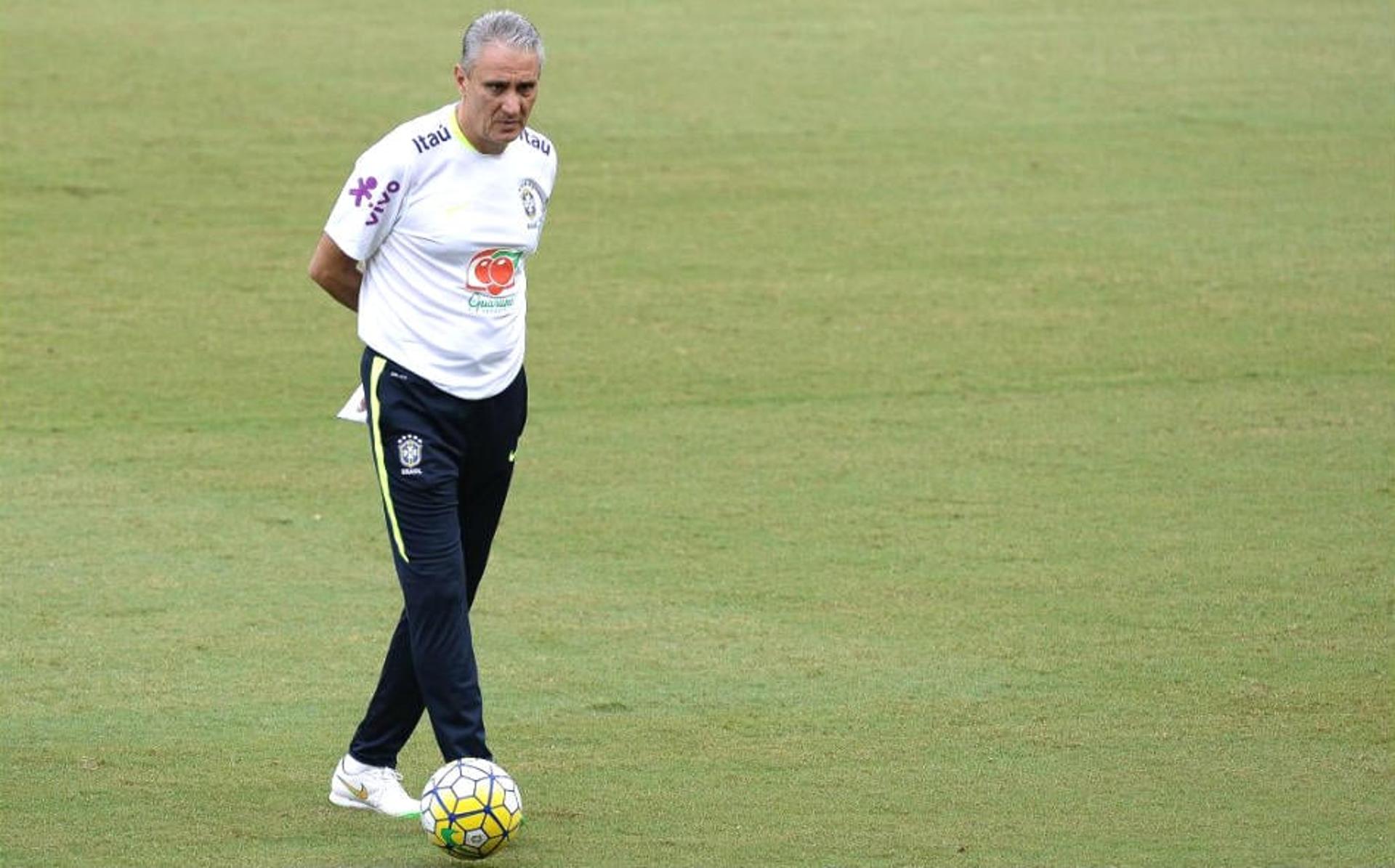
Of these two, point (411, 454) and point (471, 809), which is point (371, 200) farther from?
point (471, 809)

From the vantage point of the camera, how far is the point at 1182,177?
1747 centimetres

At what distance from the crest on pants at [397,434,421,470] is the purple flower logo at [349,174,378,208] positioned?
0.64 meters

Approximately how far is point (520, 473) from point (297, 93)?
10.2m

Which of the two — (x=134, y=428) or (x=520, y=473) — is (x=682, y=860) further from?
(x=134, y=428)

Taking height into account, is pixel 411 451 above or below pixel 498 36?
below

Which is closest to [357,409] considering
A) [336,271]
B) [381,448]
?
[381,448]

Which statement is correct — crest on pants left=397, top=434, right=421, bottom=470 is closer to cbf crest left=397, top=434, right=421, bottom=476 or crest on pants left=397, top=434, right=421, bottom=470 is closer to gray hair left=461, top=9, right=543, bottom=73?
cbf crest left=397, top=434, right=421, bottom=476

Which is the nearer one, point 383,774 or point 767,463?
point 383,774

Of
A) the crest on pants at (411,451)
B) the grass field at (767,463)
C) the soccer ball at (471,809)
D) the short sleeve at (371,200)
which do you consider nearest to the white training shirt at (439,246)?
the short sleeve at (371,200)

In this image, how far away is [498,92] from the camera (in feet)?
18.9

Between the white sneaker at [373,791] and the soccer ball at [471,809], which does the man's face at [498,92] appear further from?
the white sneaker at [373,791]

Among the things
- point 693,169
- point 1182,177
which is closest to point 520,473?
point 693,169

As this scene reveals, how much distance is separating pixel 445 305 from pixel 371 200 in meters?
0.34

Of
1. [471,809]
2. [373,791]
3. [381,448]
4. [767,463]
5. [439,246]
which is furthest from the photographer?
[767,463]
